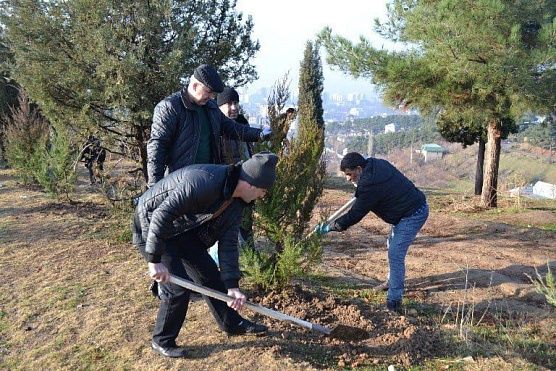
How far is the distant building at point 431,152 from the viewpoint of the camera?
46.3 m

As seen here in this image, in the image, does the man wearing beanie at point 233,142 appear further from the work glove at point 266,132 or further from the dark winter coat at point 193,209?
the dark winter coat at point 193,209

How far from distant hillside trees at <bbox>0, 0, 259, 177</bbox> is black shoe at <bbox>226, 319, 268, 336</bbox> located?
3.23 meters

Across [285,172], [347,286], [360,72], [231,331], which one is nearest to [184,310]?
[231,331]

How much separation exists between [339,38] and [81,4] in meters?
4.98

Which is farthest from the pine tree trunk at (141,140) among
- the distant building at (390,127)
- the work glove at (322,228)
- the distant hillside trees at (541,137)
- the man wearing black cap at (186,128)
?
the distant building at (390,127)

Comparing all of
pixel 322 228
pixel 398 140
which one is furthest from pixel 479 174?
pixel 398 140

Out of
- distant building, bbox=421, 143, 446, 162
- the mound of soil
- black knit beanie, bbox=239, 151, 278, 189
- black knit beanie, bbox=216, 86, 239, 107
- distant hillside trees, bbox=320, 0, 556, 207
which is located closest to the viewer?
black knit beanie, bbox=239, 151, 278, 189

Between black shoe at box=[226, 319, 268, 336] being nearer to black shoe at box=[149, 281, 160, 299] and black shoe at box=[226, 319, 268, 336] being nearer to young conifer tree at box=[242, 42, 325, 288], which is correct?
young conifer tree at box=[242, 42, 325, 288]

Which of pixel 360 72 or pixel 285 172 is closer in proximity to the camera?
pixel 285 172

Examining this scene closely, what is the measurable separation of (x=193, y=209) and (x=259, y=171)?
46 centimetres

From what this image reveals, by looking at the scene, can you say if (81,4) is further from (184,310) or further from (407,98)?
(407,98)

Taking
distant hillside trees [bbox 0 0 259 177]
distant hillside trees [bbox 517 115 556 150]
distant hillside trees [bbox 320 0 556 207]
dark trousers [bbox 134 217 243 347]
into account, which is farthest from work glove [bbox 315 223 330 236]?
distant hillside trees [bbox 517 115 556 150]

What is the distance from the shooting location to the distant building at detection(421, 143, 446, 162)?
4631 cm

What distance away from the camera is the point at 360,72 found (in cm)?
945
